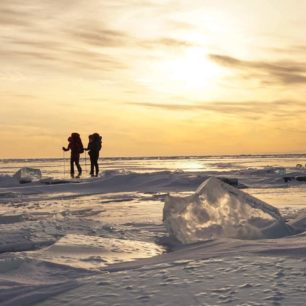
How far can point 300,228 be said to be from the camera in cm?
466

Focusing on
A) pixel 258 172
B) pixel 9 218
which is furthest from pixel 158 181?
pixel 9 218

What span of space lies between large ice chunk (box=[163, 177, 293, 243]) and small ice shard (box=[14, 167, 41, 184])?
1226 cm

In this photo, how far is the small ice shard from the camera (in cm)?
1622

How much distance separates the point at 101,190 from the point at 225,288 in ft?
35.9

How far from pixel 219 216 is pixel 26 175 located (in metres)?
14.1

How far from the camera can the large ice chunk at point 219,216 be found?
4.39m

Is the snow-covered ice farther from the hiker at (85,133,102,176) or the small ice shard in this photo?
the hiker at (85,133,102,176)

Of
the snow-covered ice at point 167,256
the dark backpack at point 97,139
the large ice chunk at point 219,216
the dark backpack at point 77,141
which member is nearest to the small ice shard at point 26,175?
the dark backpack at point 77,141

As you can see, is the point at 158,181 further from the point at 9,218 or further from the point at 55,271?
the point at 55,271

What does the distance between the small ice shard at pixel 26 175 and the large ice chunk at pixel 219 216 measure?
12257mm

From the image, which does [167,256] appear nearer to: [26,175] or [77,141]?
[26,175]

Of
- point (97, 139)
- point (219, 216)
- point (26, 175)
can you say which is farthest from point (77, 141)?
point (219, 216)

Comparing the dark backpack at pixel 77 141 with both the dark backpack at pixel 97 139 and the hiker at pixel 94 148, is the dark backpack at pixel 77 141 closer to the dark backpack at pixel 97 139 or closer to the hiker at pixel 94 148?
the hiker at pixel 94 148

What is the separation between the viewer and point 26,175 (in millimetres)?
17656
